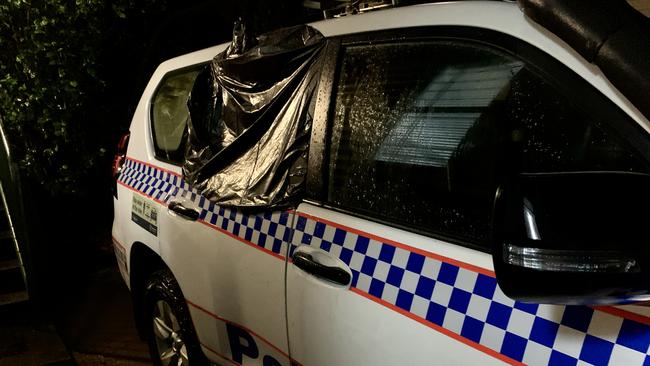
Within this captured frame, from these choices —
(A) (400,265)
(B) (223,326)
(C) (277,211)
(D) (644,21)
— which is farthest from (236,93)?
(D) (644,21)

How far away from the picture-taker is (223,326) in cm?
217

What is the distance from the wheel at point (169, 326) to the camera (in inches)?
96.7

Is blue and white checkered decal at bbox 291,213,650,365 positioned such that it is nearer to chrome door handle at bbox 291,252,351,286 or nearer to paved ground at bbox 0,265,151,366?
chrome door handle at bbox 291,252,351,286

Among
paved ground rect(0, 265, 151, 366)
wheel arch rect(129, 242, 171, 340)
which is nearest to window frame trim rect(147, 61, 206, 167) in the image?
wheel arch rect(129, 242, 171, 340)

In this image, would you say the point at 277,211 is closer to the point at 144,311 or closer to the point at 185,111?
the point at 185,111

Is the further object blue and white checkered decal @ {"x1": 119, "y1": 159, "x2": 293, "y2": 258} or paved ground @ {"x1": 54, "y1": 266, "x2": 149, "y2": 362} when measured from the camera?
paved ground @ {"x1": 54, "y1": 266, "x2": 149, "y2": 362}

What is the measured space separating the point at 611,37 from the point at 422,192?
60 centimetres

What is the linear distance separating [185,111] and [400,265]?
5.62 feet

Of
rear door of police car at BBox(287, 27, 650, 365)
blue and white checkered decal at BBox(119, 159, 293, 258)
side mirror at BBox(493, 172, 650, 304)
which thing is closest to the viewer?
side mirror at BBox(493, 172, 650, 304)

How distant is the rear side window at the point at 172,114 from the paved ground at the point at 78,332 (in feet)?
5.10

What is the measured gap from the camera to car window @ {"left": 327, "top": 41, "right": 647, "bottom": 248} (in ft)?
3.76

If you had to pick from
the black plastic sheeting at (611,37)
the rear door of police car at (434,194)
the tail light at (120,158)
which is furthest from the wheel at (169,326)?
the black plastic sheeting at (611,37)

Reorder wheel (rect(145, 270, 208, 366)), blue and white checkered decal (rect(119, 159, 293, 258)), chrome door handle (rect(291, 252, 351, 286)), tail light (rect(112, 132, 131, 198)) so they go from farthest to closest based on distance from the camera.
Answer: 1. tail light (rect(112, 132, 131, 198))
2. wheel (rect(145, 270, 208, 366))
3. blue and white checkered decal (rect(119, 159, 293, 258))
4. chrome door handle (rect(291, 252, 351, 286))

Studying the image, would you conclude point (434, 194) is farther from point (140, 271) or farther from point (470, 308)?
point (140, 271)
